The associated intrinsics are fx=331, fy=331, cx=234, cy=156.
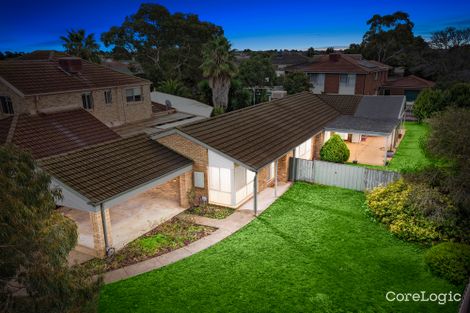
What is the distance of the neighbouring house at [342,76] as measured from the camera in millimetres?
48688

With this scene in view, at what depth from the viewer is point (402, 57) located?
2901 inches

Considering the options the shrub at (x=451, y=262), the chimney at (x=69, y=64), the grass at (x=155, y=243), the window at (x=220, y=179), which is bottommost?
the grass at (x=155, y=243)

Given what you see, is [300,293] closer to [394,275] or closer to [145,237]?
[394,275]

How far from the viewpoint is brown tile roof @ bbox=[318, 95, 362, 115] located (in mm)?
32875

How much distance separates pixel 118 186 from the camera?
1476cm

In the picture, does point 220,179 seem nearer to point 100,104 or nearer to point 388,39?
point 100,104

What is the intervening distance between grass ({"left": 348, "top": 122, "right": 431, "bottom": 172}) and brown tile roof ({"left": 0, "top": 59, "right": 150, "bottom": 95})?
24027mm

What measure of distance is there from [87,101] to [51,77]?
327cm

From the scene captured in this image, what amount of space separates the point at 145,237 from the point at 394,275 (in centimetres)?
1072

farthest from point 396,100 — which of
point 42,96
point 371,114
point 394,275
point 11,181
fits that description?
point 11,181

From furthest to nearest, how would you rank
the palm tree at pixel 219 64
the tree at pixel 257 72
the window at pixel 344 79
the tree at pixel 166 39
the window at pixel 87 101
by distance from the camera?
the tree at pixel 166 39 < the tree at pixel 257 72 < the window at pixel 344 79 < the palm tree at pixel 219 64 < the window at pixel 87 101

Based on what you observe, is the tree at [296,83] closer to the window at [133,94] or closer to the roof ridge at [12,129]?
the window at [133,94]

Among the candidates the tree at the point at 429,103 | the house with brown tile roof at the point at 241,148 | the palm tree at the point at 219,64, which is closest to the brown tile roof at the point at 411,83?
the tree at the point at 429,103

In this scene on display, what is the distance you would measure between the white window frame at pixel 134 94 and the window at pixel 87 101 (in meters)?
4.29
